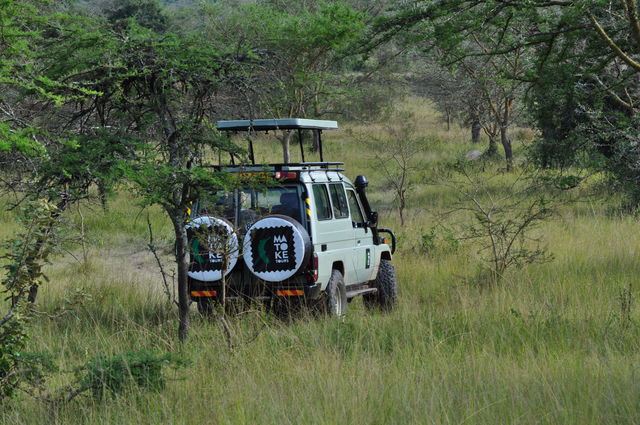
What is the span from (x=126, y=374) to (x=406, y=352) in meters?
2.16

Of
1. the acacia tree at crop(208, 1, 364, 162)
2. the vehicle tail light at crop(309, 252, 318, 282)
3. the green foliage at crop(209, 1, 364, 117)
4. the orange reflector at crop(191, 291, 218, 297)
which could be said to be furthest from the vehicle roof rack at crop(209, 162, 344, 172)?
the green foliage at crop(209, 1, 364, 117)

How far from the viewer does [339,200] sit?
976 cm

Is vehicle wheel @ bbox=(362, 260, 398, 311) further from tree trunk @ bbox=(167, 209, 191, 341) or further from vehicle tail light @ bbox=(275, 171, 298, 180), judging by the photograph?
tree trunk @ bbox=(167, 209, 191, 341)

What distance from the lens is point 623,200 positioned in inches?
735

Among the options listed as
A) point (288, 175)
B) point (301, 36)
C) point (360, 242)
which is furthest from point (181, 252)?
point (301, 36)

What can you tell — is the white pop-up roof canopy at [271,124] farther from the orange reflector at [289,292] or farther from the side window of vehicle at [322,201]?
the orange reflector at [289,292]

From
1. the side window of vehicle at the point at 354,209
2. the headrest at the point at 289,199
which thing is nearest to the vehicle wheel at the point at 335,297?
the headrest at the point at 289,199

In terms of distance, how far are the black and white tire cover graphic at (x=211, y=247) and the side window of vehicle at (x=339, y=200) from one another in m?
1.54

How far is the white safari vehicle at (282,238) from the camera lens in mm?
8445

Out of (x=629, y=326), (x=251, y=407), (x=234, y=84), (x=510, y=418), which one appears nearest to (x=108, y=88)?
(x=234, y=84)

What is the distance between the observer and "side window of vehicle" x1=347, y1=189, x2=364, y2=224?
404 inches

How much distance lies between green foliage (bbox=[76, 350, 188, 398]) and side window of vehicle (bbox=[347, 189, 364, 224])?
15.3ft

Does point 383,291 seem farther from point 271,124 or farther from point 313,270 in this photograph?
point 271,124

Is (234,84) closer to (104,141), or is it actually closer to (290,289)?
(104,141)
